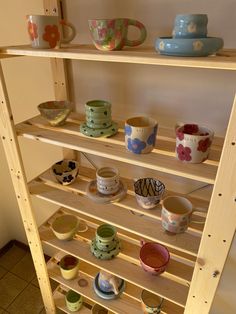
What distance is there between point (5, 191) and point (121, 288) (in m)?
0.95

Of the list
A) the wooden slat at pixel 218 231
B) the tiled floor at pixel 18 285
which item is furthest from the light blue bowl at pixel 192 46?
the tiled floor at pixel 18 285

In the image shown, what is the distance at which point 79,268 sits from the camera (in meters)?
1.28

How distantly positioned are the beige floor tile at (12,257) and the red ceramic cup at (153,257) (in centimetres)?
111

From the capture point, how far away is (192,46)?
495mm

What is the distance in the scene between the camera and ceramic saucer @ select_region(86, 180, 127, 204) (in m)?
0.88

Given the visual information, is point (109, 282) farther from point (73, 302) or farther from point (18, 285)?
point (18, 285)

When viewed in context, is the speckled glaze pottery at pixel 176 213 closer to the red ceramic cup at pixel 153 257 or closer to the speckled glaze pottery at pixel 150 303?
the red ceramic cup at pixel 153 257

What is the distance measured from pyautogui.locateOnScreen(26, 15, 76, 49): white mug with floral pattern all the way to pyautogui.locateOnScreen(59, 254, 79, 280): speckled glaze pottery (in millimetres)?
994

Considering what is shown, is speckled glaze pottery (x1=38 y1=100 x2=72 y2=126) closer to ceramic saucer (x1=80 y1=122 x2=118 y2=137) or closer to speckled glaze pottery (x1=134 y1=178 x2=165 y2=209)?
ceramic saucer (x1=80 y1=122 x2=118 y2=137)

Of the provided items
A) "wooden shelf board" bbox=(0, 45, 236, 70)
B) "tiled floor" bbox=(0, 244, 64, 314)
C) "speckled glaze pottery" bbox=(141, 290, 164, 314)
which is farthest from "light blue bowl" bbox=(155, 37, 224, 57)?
"tiled floor" bbox=(0, 244, 64, 314)

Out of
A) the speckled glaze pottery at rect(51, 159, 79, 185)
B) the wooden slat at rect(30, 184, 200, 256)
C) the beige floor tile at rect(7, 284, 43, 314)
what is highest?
the speckled glaze pottery at rect(51, 159, 79, 185)

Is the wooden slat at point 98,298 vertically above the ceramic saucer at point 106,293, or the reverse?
the ceramic saucer at point 106,293

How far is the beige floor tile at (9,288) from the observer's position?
1.50 meters

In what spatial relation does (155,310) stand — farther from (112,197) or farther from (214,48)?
(214,48)
